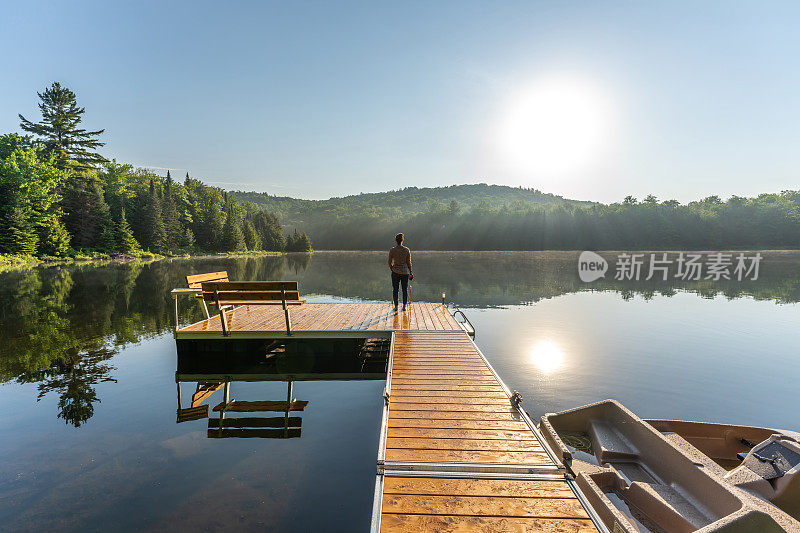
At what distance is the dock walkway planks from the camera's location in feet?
33.6

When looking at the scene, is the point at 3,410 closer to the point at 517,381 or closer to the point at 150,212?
the point at 517,381

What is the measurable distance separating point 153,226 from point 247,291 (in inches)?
2878

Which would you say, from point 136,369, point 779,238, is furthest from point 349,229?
point 136,369

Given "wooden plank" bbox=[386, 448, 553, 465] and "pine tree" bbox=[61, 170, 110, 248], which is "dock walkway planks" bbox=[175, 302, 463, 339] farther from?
"pine tree" bbox=[61, 170, 110, 248]

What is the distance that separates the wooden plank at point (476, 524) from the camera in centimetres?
310

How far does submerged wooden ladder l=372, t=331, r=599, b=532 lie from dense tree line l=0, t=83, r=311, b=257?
62124 mm

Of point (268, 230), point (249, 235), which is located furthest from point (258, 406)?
point (268, 230)

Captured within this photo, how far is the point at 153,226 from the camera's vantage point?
7038cm

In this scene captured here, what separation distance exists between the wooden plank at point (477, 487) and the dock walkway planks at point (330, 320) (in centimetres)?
655

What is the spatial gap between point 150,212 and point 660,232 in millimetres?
123160

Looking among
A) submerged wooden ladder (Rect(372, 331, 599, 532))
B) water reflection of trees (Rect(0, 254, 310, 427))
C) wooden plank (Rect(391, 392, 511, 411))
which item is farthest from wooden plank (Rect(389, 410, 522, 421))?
water reflection of trees (Rect(0, 254, 310, 427))

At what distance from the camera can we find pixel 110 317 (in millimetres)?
16625

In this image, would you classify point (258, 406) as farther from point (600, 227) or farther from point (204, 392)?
point (600, 227)

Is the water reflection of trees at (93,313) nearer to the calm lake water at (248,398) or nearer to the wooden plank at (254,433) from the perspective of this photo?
the calm lake water at (248,398)
